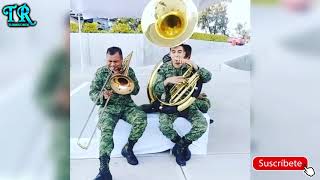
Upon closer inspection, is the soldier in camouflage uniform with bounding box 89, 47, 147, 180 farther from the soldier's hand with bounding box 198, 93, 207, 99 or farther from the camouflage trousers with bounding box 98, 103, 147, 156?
the soldier's hand with bounding box 198, 93, 207, 99

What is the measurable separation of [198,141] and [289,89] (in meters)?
0.52

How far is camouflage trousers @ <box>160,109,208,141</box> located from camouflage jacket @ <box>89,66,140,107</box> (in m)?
0.18

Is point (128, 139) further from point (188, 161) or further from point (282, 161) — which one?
point (282, 161)

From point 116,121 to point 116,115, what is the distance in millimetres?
28

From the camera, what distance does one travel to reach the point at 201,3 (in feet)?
5.99

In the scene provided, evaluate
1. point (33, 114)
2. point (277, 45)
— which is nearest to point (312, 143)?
point (277, 45)

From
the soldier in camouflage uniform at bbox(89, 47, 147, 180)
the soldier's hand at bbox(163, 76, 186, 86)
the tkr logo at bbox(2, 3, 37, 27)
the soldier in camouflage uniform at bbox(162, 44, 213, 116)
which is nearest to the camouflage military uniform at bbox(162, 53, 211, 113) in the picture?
the soldier in camouflage uniform at bbox(162, 44, 213, 116)

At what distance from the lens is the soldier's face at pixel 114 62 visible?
5.96 ft

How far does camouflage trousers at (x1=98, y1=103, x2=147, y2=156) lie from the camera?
6.06ft

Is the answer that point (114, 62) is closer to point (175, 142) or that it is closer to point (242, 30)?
point (175, 142)

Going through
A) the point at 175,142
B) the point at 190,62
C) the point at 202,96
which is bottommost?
the point at 175,142

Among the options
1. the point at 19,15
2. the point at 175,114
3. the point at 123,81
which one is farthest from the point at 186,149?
the point at 19,15

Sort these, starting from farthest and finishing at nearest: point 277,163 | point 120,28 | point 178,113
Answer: point 277,163
point 178,113
point 120,28

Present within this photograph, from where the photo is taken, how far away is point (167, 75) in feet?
6.11
